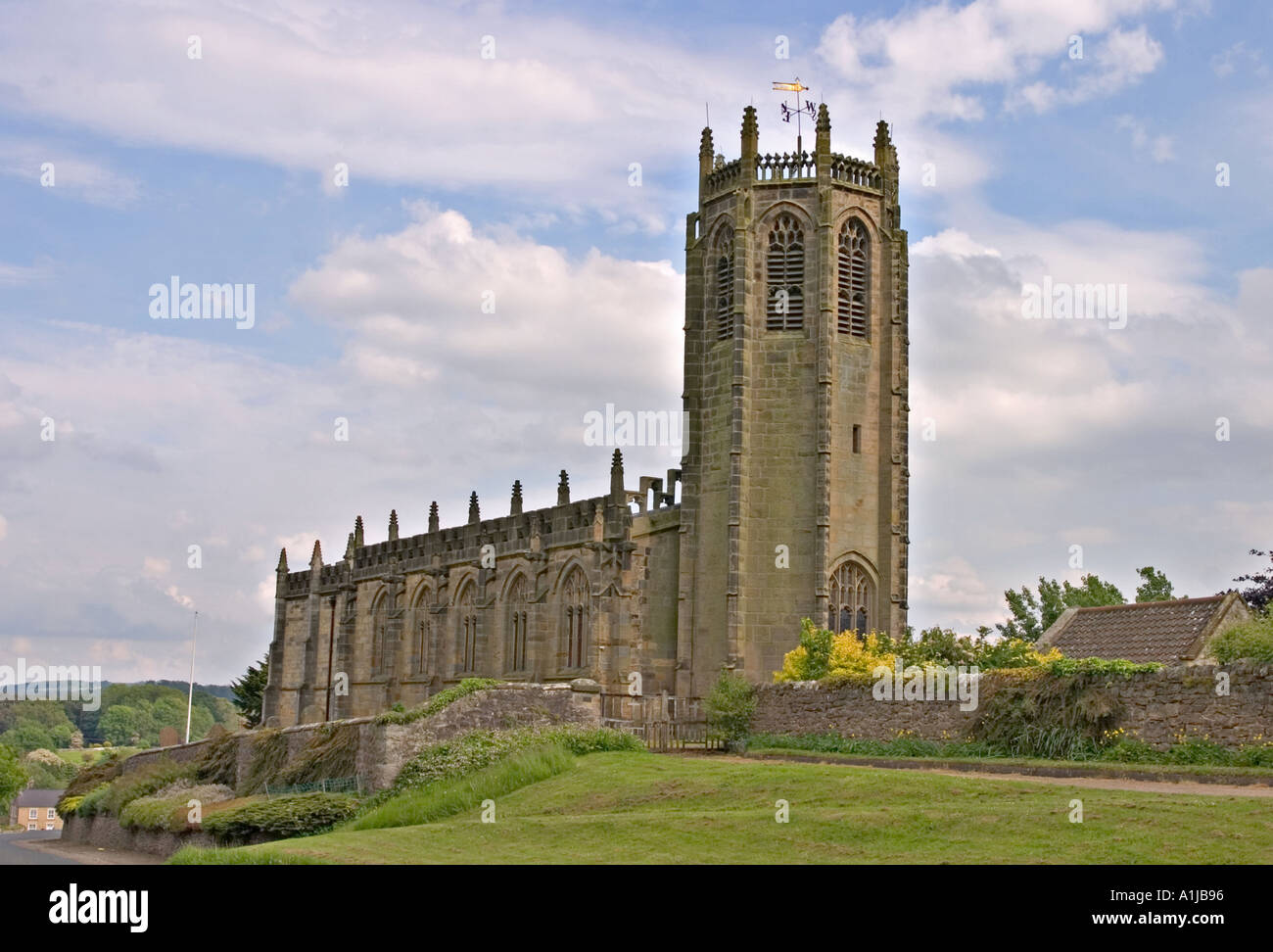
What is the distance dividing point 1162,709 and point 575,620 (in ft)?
94.0

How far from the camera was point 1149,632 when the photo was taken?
35594 mm

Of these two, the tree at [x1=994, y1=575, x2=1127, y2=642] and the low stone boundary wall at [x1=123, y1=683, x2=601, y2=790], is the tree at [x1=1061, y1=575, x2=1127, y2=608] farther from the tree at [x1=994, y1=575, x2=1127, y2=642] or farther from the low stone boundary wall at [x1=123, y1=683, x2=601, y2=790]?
the low stone boundary wall at [x1=123, y1=683, x2=601, y2=790]

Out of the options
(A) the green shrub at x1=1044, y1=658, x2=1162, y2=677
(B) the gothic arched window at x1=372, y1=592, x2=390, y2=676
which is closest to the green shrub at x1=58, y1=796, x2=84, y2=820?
(B) the gothic arched window at x1=372, y1=592, x2=390, y2=676

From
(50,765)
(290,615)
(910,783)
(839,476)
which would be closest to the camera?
(910,783)

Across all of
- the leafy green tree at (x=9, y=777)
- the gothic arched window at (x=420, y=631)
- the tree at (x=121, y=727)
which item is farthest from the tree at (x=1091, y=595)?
the tree at (x=121, y=727)

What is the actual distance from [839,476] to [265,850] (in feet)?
93.0

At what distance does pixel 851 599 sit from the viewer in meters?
46.6

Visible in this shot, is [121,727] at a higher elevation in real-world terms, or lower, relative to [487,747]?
lower

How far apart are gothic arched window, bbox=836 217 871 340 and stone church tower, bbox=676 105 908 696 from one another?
0.14 ft

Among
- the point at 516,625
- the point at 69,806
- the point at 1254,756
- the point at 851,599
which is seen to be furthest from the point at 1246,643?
the point at 69,806

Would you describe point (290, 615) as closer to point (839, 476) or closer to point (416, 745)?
point (839, 476)

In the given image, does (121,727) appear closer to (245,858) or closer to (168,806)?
(168,806)

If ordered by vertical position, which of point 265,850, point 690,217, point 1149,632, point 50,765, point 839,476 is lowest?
point 50,765
